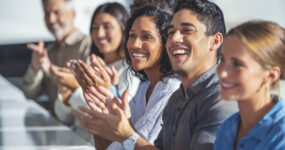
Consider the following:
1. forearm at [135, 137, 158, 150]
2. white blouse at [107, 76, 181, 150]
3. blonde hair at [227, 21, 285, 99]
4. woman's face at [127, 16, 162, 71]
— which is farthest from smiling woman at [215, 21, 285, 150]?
woman's face at [127, 16, 162, 71]

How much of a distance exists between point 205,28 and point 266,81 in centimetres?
27

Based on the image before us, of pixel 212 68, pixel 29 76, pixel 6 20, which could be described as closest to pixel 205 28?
pixel 212 68

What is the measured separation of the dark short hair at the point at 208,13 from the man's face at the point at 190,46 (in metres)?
0.01

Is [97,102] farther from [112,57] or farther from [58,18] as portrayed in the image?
[58,18]

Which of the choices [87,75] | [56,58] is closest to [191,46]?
[87,75]

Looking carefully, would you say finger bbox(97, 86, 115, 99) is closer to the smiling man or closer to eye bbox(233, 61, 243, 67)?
the smiling man

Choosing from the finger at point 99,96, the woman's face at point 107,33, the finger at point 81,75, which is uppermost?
the finger at point 99,96

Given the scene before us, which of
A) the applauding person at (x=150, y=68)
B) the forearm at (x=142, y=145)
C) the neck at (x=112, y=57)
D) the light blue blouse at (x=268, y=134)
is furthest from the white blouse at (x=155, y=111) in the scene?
the neck at (x=112, y=57)

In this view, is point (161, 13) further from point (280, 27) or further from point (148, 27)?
point (280, 27)

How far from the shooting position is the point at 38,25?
683 centimetres

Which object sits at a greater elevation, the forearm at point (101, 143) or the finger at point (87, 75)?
the finger at point (87, 75)

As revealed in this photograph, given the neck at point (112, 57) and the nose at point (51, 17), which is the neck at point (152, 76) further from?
the nose at point (51, 17)

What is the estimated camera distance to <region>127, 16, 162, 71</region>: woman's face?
1317 millimetres

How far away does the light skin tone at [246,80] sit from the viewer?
0.77 m
